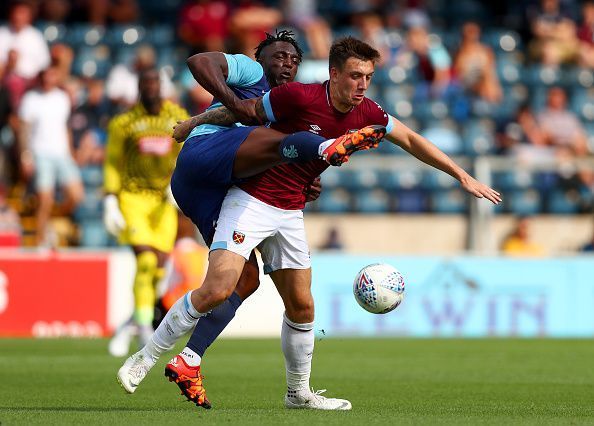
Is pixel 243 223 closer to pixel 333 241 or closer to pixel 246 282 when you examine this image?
pixel 246 282

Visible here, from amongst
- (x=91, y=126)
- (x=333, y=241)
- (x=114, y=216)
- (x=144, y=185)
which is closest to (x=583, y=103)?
(x=333, y=241)

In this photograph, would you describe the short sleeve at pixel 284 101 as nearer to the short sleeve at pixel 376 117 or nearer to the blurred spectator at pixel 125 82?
the short sleeve at pixel 376 117

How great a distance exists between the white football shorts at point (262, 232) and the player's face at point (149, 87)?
4480 mm

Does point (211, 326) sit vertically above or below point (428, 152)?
below

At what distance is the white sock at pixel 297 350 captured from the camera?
762 centimetres

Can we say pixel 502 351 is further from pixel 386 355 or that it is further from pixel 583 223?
pixel 583 223

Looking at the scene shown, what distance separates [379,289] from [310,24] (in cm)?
1286

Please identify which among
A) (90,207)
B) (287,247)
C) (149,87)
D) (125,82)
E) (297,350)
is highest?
(125,82)

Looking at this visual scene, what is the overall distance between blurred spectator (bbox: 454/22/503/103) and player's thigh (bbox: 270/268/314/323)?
12.4 metres

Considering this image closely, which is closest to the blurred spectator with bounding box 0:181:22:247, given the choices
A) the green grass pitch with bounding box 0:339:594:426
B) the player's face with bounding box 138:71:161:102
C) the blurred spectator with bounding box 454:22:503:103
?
the green grass pitch with bounding box 0:339:594:426

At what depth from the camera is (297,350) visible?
25.0 feet

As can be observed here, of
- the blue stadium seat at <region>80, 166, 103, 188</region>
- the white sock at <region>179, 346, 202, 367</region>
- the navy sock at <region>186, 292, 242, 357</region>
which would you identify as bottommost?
the white sock at <region>179, 346, 202, 367</region>

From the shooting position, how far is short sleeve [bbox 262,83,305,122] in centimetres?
720

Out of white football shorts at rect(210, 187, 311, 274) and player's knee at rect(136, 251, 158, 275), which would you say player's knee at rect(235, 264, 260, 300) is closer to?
white football shorts at rect(210, 187, 311, 274)
